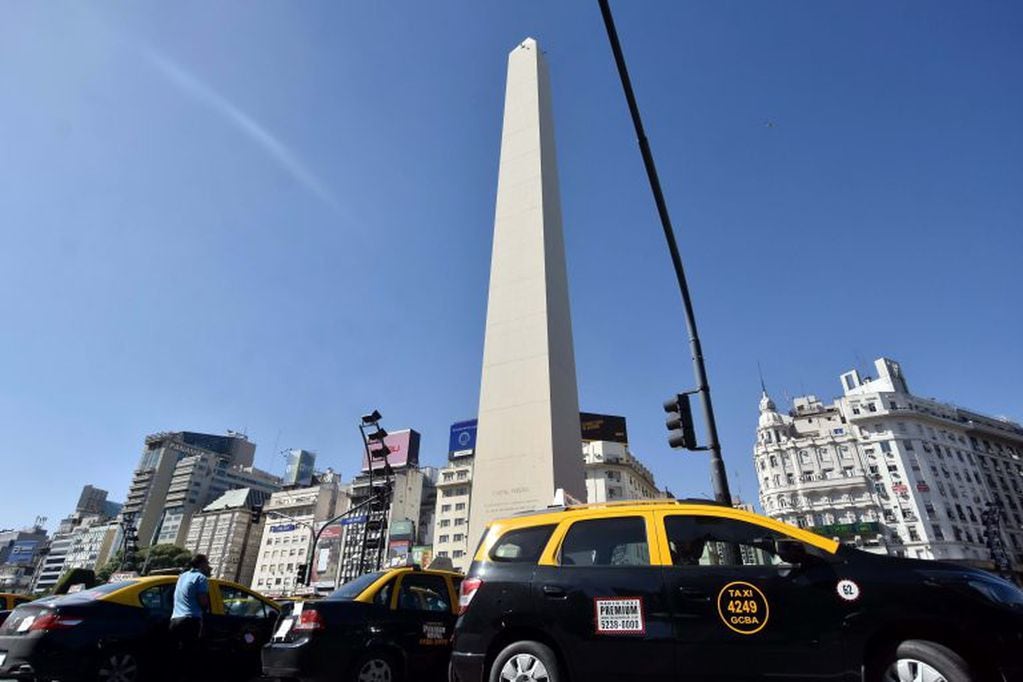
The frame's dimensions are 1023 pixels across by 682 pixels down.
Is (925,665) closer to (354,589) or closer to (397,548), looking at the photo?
(354,589)

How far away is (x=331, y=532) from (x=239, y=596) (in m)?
99.1

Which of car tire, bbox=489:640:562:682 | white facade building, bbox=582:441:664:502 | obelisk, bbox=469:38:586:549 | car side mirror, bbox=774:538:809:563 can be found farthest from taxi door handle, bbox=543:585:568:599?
white facade building, bbox=582:441:664:502

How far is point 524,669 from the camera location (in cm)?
410

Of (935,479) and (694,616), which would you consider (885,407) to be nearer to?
(935,479)

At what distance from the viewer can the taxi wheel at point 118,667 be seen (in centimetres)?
592

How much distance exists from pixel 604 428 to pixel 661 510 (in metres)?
68.4

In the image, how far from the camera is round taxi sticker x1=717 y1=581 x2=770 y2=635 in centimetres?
373

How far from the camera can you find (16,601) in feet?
38.9

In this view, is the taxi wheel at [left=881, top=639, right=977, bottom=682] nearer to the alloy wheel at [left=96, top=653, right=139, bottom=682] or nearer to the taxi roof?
the taxi roof

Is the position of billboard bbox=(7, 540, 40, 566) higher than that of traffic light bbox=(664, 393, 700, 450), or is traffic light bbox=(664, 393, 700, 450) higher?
billboard bbox=(7, 540, 40, 566)

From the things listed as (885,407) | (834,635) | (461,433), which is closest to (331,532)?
(461,433)

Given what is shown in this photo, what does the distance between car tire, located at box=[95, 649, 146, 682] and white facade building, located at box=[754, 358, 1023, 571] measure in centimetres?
7221

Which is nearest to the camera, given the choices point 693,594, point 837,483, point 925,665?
point 925,665

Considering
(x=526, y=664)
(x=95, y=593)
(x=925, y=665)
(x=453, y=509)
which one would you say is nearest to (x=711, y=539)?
(x=925, y=665)
